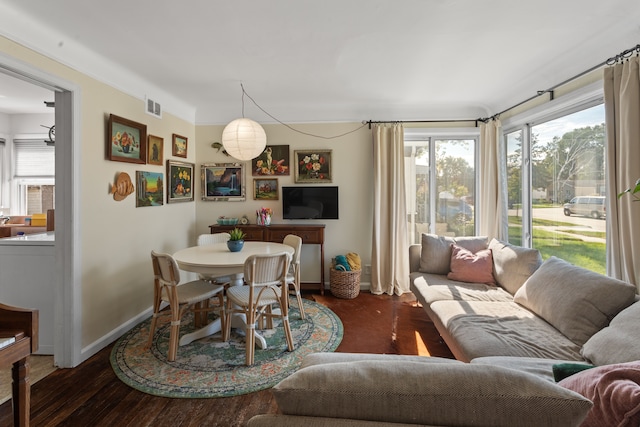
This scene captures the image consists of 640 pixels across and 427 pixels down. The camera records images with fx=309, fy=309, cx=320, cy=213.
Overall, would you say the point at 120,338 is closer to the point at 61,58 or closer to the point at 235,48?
the point at 61,58

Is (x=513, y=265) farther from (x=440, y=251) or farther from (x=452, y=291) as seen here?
(x=440, y=251)

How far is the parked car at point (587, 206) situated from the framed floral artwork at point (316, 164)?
107 inches

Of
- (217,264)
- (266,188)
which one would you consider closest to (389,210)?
(266,188)

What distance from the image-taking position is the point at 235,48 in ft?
8.41

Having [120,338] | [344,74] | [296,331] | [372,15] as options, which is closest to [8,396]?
[120,338]

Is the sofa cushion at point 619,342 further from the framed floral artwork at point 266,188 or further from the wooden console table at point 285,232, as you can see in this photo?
the framed floral artwork at point 266,188

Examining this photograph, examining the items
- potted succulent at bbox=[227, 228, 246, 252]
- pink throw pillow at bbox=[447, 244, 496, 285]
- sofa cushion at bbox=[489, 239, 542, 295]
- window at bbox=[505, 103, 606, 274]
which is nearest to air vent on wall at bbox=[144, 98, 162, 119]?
potted succulent at bbox=[227, 228, 246, 252]

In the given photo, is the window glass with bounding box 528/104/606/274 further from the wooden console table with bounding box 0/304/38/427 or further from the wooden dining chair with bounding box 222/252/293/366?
the wooden console table with bounding box 0/304/38/427

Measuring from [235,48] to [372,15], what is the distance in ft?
3.79

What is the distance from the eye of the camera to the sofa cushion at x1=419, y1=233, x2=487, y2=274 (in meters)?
3.37

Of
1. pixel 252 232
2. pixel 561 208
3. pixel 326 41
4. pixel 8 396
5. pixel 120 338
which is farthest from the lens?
pixel 252 232

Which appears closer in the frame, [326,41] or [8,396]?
[8,396]

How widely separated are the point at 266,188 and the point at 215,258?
195 cm

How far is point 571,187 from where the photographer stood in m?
2.96
